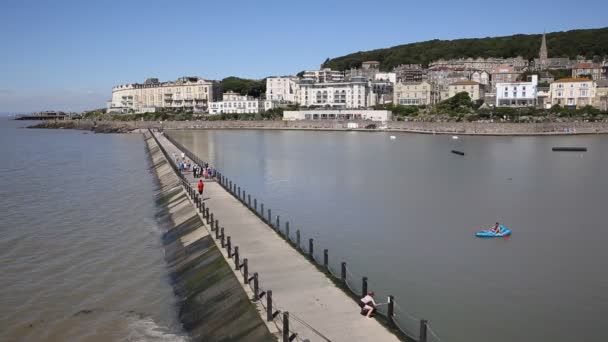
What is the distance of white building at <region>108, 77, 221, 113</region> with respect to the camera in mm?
159500

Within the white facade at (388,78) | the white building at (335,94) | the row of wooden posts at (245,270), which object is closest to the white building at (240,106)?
the white building at (335,94)

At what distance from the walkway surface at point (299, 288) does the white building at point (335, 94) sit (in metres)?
109

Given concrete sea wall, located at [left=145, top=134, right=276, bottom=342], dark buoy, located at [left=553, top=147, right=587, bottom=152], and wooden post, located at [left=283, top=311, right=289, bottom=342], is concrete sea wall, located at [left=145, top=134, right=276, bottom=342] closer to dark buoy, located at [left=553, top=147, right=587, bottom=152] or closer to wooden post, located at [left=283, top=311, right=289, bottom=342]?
wooden post, located at [left=283, top=311, right=289, bottom=342]

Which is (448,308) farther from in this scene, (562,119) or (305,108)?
(305,108)

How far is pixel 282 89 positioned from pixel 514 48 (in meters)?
82.7

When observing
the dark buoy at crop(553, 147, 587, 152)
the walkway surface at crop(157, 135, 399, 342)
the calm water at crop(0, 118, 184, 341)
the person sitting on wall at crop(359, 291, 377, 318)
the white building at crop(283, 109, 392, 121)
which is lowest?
the calm water at crop(0, 118, 184, 341)

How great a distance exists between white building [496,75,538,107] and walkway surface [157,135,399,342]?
9721 centimetres

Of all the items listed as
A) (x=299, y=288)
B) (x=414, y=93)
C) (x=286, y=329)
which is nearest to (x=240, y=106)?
(x=414, y=93)

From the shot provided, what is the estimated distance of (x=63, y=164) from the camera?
54375 millimetres

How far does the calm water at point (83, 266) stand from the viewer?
46.3 ft

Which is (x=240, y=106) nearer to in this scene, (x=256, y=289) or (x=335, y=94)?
(x=335, y=94)

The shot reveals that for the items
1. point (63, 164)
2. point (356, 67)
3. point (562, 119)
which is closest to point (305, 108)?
point (562, 119)

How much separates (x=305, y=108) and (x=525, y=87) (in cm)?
4907

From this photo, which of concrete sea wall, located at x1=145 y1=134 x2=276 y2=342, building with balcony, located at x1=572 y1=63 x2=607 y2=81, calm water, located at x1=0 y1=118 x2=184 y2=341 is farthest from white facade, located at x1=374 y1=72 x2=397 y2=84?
concrete sea wall, located at x1=145 y1=134 x2=276 y2=342
